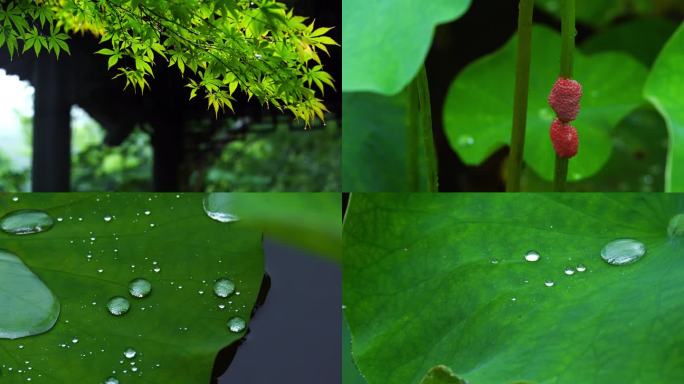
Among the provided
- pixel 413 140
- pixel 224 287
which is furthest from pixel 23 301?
pixel 413 140

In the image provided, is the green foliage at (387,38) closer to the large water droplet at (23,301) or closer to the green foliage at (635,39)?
the large water droplet at (23,301)

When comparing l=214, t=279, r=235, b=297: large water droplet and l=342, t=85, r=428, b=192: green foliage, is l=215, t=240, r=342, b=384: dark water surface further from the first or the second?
l=342, t=85, r=428, b=192: green foliage

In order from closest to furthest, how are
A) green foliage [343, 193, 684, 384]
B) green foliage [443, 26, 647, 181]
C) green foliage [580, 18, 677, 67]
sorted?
green foliage [343, 193, 684, 384], green foliage [443, 26, 647, 181], green foliage [580, 18, 677, 67]

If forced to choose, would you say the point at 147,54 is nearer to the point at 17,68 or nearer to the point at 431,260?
the point at 17,68

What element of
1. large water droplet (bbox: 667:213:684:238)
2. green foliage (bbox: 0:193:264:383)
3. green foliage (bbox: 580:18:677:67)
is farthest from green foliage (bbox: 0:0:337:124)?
green foliage (bbox: 580:18:677:67)

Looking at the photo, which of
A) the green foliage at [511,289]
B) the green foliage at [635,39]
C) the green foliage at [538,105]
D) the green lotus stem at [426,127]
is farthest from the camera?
the green foliage at [635,39]

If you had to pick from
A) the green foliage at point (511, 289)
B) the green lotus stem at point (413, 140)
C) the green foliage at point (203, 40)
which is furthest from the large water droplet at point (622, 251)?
the green foliage at point (203, 40)
